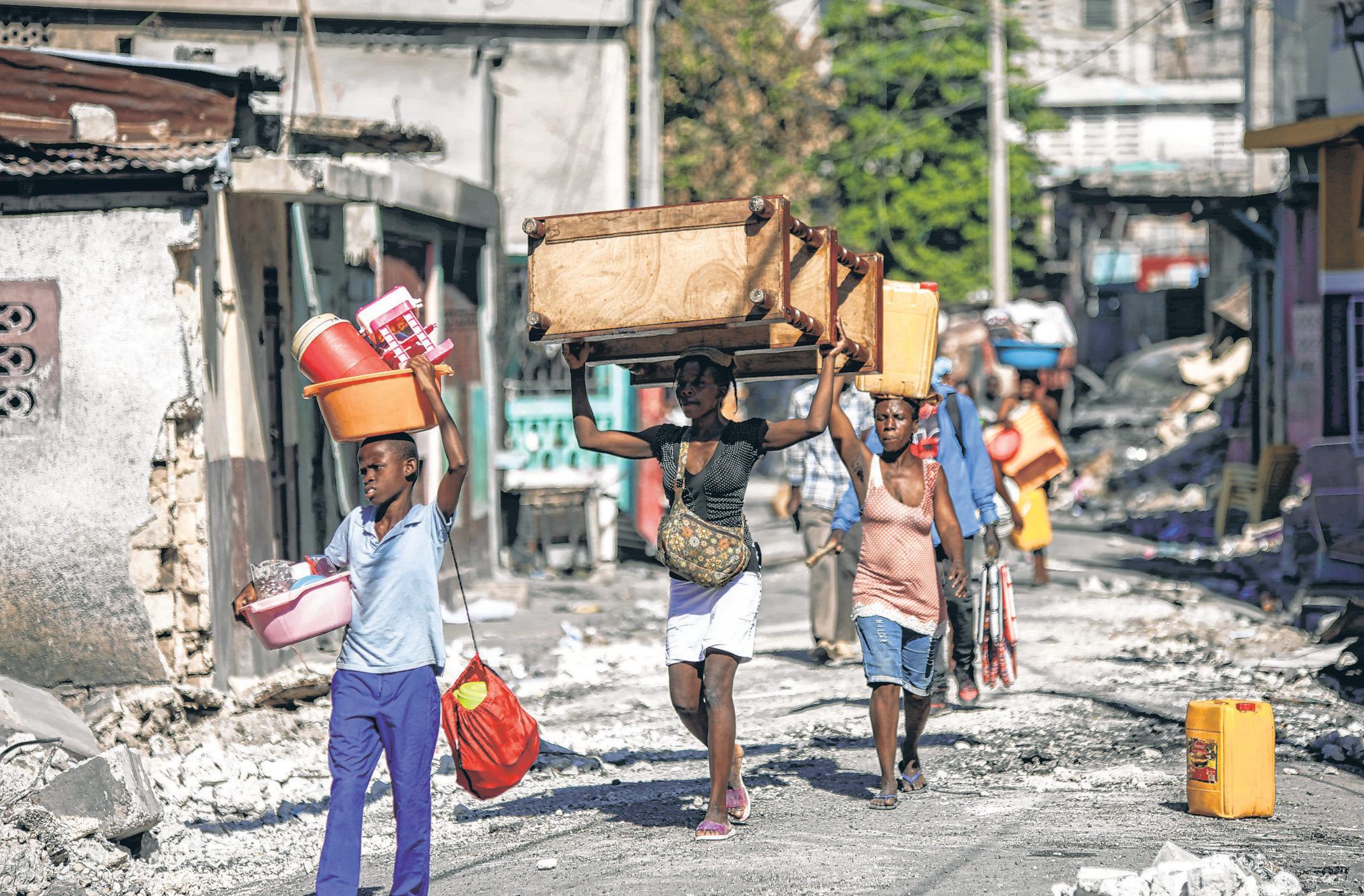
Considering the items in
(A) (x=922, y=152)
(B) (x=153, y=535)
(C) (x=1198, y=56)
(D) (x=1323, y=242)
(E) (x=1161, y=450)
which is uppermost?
(C) (x=1198, y=56)

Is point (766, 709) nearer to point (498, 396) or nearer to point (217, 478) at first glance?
point (217, 478)

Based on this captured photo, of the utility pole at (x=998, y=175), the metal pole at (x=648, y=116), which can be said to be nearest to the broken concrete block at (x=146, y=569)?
the metal pole at (x=648, y=116)

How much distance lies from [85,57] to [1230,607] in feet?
29.5

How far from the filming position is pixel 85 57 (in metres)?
10.0

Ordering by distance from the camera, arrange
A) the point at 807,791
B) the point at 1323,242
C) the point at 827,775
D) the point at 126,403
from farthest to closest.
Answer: the point at 1323,242 → the point at 126,403 → the point at 827,775 → the point at 807,791

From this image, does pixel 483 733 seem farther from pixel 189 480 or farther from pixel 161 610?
pixel 189 480

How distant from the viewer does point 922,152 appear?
3975 centimetres

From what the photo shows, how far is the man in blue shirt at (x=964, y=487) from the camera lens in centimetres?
854

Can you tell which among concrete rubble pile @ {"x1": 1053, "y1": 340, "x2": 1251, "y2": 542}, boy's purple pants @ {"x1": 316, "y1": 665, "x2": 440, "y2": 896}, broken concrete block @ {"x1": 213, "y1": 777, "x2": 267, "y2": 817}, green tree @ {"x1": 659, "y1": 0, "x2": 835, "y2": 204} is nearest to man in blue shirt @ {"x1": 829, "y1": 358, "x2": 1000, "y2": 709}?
broken concrete block @ {"x1": 213, "y1": 777, "x2": 267, "y2": 817}

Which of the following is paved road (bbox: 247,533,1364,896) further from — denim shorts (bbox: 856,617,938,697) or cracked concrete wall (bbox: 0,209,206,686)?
cracked concrete wall (bbox: 0,209,206,686)

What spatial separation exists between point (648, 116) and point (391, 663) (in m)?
13.7

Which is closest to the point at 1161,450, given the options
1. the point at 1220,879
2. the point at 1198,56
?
the point at 1220,879

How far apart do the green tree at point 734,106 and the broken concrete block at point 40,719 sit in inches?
1001

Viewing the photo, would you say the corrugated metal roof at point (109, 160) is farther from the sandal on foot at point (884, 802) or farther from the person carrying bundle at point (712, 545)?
the sandal on foot at point (884, 802)
